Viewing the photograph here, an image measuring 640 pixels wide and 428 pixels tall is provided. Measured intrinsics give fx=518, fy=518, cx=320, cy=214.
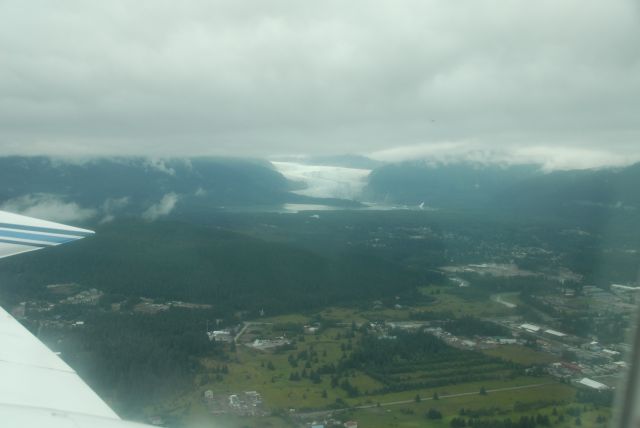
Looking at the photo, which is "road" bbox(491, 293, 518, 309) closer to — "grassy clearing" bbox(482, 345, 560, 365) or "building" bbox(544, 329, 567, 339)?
"building" bbox(544, 329, 567, 339)

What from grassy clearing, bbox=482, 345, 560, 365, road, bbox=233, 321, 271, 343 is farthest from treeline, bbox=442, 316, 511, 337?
road, bbox=233, 321, 271, 343

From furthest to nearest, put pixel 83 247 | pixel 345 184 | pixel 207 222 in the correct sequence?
pixel 345 184 → pixel 207 222 → pixel 83 247

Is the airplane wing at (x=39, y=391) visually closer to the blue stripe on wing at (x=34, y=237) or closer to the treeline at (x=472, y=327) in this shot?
the blue stripe on wing at (x=34, y=237)

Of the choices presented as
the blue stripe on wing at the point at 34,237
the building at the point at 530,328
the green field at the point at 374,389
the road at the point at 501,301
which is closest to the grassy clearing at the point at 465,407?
the green field at the point at 374,389

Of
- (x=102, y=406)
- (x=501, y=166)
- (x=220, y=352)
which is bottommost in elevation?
(x=220, y=352)

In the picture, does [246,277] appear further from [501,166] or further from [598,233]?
[501,166]

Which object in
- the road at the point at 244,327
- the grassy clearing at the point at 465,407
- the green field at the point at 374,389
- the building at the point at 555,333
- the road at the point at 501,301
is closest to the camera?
the grassy clearing at the point at 465,407

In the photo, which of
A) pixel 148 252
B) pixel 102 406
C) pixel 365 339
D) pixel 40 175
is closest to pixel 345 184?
pixel 40 175

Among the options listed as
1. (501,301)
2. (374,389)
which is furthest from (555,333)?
(374,389)
